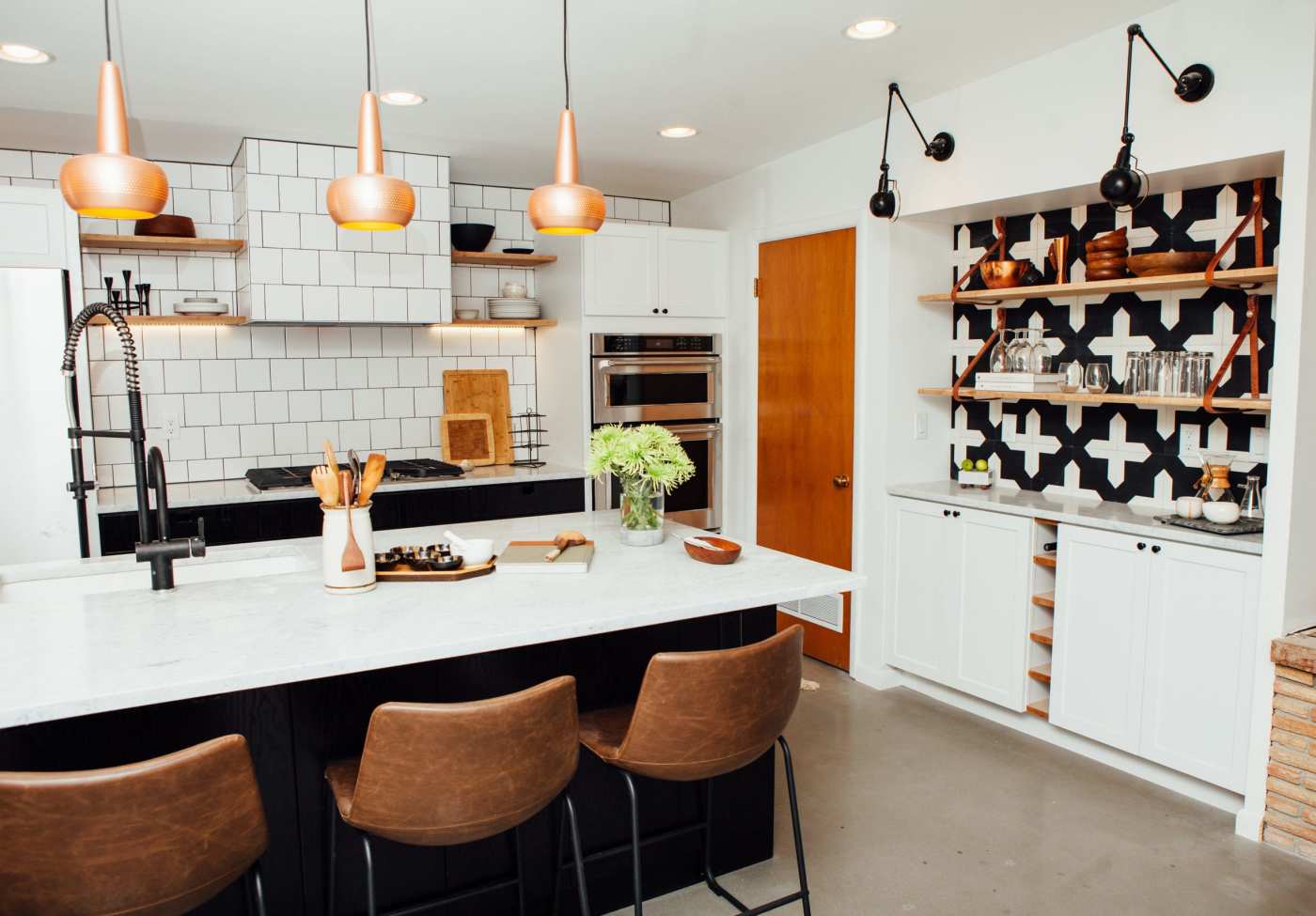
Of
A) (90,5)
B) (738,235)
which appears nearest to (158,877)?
(90,5)

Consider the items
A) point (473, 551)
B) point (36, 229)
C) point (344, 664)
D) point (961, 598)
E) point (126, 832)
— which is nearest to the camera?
point (126, 832)

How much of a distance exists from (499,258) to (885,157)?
2097 millimetres

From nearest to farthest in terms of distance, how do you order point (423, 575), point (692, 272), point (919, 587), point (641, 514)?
point (423, 575), point (641, 514), point (919, 587), point (692, 272)

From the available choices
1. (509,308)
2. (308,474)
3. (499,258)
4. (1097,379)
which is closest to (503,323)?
(509,308)

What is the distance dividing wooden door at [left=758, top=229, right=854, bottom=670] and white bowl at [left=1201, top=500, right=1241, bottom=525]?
5.03ft

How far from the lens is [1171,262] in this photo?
10.2 ft

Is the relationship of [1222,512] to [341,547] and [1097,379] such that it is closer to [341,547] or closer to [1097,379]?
[1097,379]

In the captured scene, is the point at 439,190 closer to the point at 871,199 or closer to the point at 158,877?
the point at 871,199

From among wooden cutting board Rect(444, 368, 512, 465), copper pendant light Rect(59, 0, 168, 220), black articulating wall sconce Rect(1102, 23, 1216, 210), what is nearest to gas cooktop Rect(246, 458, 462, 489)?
wooden cutting board Rect(444, 368, 512, 465)

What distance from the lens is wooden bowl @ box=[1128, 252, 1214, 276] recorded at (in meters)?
3.11

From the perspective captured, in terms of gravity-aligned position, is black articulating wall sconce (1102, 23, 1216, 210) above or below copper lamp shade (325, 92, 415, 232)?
above

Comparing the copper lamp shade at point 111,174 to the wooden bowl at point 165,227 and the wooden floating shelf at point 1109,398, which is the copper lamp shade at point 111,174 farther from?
the wooden floating shelf at point 1109,398

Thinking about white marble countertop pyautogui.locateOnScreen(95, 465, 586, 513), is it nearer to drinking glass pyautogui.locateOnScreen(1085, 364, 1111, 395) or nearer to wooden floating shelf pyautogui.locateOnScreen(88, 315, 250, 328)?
wooden floating shelf pyautogui.locateOnScreen(88, 315, 250, 328)

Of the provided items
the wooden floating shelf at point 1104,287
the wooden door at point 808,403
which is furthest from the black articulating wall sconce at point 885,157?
the wooden floating shelf at point 1104,287
